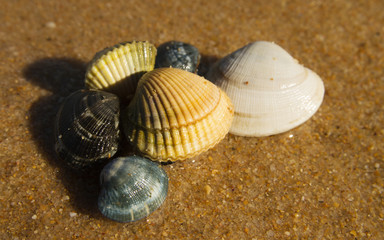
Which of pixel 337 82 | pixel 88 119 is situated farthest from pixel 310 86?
pixel 88 119

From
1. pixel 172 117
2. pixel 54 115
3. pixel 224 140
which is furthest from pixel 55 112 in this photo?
pixel 224 140

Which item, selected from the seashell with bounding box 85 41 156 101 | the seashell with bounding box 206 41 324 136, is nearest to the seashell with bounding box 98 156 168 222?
the seashell with bounding box 85 41 156 101

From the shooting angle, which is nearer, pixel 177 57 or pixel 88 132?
pixel 88 132

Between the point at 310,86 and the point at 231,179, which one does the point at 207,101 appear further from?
the point at 310,86

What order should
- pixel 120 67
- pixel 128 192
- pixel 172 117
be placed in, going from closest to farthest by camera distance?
pixel 128 192, pixel 172 117, pixel 120 67

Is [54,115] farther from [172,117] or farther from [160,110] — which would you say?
[172,117]

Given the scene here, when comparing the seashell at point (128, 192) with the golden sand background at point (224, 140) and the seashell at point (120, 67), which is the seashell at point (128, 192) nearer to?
the golden sand background at point (224, 140)

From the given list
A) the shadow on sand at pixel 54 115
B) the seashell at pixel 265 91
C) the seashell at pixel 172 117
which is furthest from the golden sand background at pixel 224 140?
the seashell at pixel 172 117
